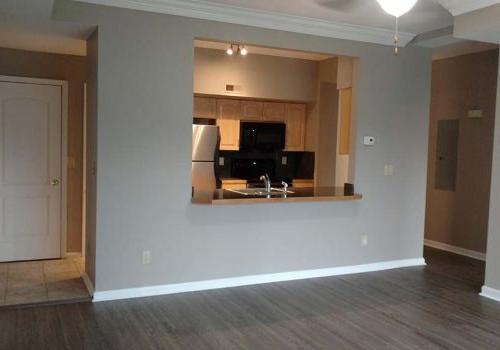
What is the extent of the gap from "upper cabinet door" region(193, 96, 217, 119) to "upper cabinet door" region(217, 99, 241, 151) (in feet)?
0.22

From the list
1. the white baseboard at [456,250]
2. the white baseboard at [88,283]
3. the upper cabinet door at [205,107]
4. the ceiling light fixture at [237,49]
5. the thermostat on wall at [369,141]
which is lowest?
the white baseboard at [88,283]

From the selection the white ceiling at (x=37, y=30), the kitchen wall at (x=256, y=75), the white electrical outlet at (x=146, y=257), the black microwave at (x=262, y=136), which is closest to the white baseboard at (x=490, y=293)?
the white electrical outlet at (x=146, y=257)

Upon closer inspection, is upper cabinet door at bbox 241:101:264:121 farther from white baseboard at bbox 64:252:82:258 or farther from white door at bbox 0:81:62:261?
white baseboard at bbox 64:252:82:258

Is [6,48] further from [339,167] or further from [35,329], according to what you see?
[339,167]


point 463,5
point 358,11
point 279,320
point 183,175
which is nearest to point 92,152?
point 183,175

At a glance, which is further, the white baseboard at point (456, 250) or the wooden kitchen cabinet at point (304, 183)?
the wooden kitchen cabinet at point (304, 183)

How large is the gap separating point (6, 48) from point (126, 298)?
2965 millimetres

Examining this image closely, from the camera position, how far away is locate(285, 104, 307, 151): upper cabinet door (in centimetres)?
666

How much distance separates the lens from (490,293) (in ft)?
14.1

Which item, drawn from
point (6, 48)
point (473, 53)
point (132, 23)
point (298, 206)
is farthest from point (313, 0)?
point (6, 48)

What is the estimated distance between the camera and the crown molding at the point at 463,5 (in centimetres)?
361

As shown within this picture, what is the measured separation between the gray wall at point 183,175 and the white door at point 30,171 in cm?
164

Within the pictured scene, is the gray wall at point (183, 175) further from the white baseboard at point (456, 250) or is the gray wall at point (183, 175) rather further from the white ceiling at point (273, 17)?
the white baseboard at point (456, 250)

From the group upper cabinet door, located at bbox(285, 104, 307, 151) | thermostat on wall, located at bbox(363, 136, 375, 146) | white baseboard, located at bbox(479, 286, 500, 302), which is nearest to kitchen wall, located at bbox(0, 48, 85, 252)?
upper cabinet door, located at bbox(285, 104, 307, 151)
